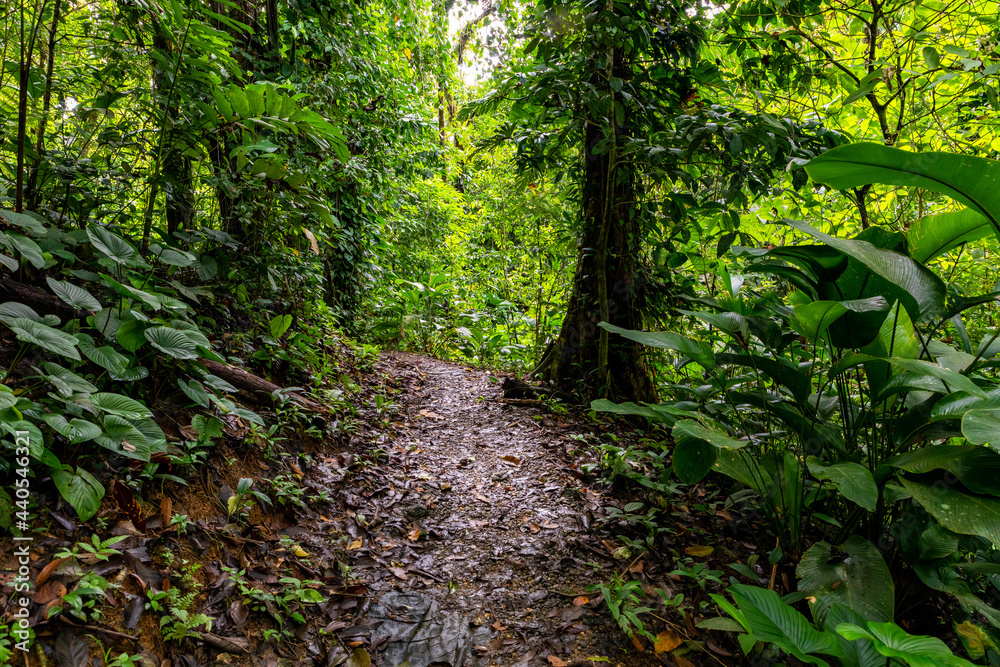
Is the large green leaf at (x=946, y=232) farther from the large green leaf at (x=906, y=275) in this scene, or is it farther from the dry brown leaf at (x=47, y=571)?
the dry brown leaf at (x=47, y=571)

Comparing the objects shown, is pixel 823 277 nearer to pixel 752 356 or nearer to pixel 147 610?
pixel 752 356

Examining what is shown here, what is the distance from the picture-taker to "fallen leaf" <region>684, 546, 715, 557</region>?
88.0 inches

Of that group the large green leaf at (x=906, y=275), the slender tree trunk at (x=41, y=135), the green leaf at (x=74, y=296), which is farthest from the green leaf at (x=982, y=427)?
the slender tree trunk at (x=41, y=135)

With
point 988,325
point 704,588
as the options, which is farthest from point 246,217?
point 988,325

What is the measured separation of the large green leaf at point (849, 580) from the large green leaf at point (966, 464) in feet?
1.16

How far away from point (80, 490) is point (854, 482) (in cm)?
249

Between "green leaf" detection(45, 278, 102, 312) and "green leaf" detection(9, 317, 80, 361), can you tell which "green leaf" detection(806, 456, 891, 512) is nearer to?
"green leaf" detection(9, 317, 80, 361)

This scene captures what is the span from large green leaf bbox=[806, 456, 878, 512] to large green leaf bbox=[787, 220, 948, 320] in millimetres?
655

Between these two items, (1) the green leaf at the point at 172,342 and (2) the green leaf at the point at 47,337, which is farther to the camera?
(1) the green leaf at the point at 172,342

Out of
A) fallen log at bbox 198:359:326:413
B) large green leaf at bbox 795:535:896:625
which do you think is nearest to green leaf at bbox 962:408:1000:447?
large green leaf at bbox 795:535:896:625

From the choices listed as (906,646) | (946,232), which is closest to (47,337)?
(906,646)

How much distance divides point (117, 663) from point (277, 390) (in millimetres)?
1767

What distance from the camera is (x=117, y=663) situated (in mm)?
1299

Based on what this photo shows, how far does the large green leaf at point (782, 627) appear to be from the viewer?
1.26 meters
